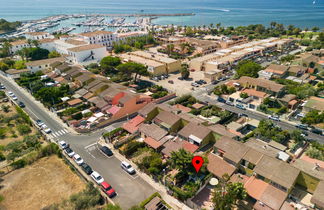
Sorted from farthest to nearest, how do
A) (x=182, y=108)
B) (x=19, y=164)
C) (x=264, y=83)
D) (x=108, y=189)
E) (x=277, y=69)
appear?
(x=277, y=69)
(x=264, y=83)
(x=182, y=108)
(x=19, y=164)
(x=108, y=189)

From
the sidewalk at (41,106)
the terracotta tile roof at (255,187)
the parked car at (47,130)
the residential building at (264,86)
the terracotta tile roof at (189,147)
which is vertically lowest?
the sidewalk at (41,106)

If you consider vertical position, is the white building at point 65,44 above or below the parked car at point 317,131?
above

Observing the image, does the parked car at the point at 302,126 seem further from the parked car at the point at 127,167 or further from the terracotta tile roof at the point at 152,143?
the parked car at the point at 127,167

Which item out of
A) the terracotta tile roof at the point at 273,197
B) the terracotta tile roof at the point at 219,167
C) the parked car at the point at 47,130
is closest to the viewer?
the terracotta tile roof at the point at 273,197

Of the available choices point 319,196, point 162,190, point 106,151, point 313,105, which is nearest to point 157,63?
point 106,151

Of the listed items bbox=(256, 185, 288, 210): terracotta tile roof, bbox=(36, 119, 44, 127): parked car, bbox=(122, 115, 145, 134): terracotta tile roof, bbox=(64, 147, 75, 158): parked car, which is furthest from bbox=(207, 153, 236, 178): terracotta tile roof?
bbox=(36, 119, 44, 127): parked car

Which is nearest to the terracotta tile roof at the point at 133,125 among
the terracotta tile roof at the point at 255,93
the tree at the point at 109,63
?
the terracotta tile roof at the point at 255,93

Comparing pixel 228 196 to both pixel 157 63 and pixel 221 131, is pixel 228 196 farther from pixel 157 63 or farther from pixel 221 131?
pixel 157 63
